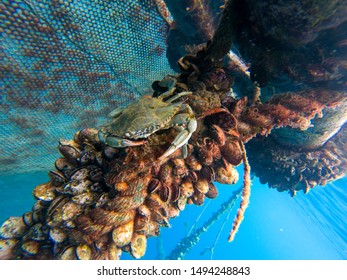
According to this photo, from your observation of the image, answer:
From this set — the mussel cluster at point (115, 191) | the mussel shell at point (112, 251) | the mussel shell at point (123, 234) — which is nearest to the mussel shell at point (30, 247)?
the mussel cluster at point (115, 191)

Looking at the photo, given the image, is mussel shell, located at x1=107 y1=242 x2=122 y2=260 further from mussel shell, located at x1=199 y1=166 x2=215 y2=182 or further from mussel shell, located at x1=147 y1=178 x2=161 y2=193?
mussel shell, located at x1=199 y1=166 x2=215 y2=182

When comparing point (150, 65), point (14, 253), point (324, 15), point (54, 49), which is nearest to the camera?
point (324, 15)

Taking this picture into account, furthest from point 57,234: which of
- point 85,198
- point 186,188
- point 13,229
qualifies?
point 186,188

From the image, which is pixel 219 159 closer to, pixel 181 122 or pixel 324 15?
pixel 181 122

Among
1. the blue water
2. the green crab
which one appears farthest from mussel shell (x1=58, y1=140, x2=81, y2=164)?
the blue water

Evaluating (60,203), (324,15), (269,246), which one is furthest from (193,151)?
(269,246)

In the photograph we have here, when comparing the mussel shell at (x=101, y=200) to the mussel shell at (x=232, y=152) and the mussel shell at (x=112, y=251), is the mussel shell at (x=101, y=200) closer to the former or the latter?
the mussel shell at (x=112, y=251)

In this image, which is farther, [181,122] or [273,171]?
[273,171]

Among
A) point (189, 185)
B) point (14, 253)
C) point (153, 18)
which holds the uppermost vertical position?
point (153, 18)
